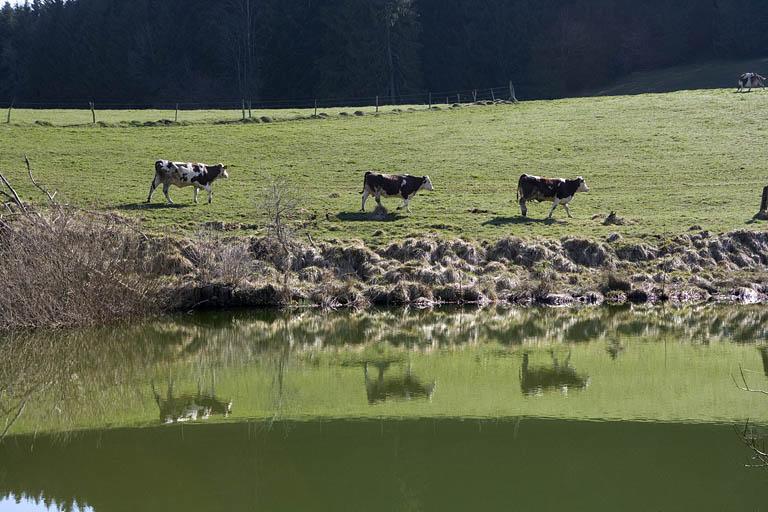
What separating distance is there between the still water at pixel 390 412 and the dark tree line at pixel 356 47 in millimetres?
59388

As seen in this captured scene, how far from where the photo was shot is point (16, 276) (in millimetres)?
20859

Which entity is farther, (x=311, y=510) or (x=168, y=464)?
(x=168, y=464)

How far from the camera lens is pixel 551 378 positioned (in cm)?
1853

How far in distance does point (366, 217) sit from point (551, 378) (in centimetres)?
1423

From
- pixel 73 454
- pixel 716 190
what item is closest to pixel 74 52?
pixel 716 190

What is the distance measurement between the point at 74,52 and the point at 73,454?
265ft

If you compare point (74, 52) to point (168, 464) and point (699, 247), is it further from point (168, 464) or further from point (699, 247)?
point (168, 464)

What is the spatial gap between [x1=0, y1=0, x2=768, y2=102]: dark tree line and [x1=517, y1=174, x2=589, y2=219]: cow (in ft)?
161

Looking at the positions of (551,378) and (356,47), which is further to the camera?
(356,47)

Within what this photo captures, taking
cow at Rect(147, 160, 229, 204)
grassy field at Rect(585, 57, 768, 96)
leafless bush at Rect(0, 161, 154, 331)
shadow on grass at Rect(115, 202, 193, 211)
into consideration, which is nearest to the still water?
leafless bush at Rect(0, 161, 154, 331)

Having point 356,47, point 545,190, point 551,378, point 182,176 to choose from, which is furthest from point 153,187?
point 356,47

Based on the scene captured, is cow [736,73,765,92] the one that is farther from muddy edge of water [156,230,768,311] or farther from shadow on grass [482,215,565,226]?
muddy edge of water [156,230,768,311]

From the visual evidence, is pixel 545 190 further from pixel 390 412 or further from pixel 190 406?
pixel 190 406

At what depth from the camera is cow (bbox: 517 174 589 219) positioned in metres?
32.2
